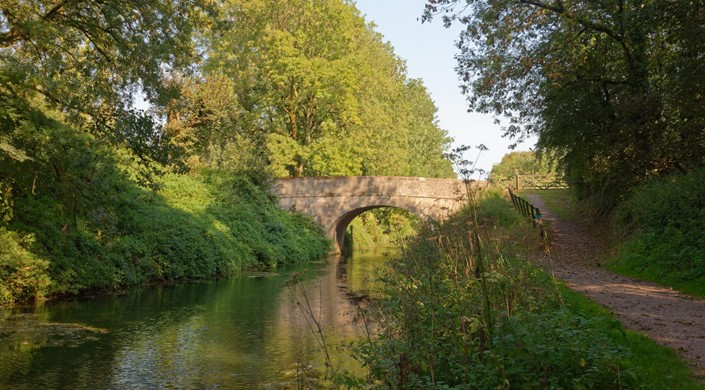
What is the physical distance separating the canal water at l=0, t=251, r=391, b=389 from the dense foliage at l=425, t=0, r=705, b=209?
7.48 m

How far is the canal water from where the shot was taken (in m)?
8.12

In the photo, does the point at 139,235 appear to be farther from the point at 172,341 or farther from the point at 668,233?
the point at 668,233

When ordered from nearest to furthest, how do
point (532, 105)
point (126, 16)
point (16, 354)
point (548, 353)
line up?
point (548, 353), point (16, 354), point (126, 16), point (532, 105)

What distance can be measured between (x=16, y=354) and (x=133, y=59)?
5572 millimetres

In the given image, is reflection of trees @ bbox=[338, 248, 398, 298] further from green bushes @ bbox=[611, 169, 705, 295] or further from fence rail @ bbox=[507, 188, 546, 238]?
green bushes @ bbox=[611, 169, 705, 295]

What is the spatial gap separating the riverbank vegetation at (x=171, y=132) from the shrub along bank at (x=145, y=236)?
5 cm

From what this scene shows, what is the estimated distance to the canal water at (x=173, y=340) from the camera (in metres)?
8.12

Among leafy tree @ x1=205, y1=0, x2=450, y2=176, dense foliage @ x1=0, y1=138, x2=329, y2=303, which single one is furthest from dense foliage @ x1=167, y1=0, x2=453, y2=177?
dense foliage @ x1=0, y1=138, x2=329, y2=303

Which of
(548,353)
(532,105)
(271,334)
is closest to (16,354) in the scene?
(271,334)

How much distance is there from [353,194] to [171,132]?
13.6 metres

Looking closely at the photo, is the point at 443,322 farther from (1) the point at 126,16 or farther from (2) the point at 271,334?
(1) the point at 126,16

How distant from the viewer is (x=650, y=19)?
1346 cm

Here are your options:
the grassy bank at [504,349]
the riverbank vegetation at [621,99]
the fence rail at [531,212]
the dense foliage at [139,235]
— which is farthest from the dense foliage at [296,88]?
the grassy bank at [504,349]

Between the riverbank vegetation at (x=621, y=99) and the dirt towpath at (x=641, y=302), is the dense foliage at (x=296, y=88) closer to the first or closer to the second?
the riverbank vegetation at (x=621, y=99)
